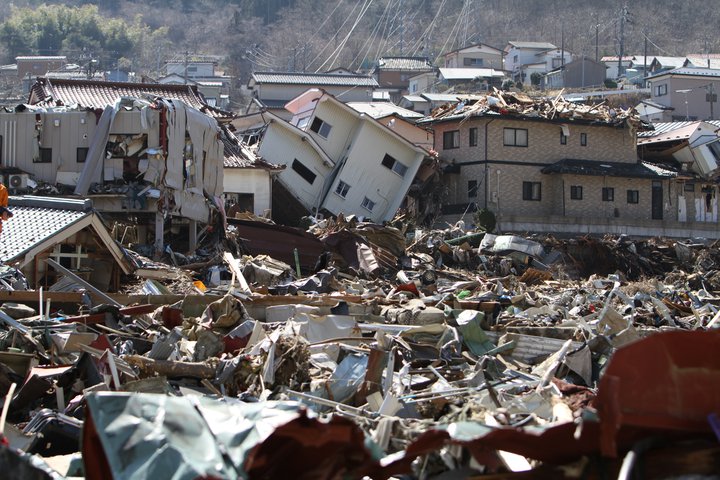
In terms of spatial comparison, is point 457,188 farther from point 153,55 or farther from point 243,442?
point 153,55

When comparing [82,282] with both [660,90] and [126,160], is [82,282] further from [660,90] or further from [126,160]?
[660,90]

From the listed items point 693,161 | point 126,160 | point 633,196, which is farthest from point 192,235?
point 693,161

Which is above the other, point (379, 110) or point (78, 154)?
point (379, 110)

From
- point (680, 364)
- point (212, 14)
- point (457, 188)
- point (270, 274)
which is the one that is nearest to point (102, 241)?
point (270, 274)

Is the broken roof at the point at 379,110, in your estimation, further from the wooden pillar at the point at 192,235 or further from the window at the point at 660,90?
the window at the point at 660,90

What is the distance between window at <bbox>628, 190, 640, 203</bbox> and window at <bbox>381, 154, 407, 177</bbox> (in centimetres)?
931

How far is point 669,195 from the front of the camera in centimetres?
4075

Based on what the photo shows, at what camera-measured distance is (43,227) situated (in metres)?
16.9

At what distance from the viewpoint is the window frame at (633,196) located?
4012 cm

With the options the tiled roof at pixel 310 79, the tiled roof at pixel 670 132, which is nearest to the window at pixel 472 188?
the tiled roof at pixel 670 132

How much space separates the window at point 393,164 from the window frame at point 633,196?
929 cm

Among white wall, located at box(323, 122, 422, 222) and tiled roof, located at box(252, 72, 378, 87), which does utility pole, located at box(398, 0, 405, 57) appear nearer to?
tiled roof, located at box(252, 72, 378, 87)

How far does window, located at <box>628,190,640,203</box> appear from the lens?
40125mm

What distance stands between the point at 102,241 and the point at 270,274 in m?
4.81
